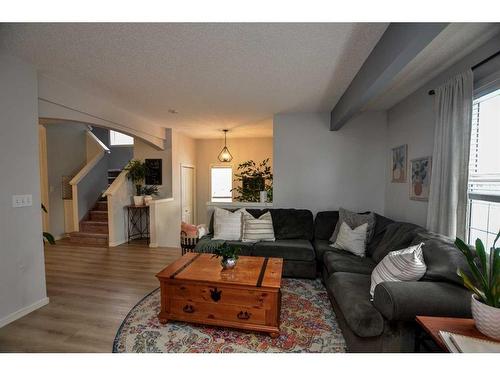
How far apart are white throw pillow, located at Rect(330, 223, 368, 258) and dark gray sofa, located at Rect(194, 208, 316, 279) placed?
1.34ft

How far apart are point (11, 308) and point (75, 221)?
3.64 metres

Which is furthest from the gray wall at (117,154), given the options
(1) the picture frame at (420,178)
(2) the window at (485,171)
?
(2) the window at (485,171)

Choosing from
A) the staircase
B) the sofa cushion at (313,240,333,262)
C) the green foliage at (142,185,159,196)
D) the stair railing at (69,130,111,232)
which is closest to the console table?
the green foliage at (142,185,159,196)

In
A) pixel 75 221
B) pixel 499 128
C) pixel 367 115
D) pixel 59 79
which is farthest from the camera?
pixel 75 221

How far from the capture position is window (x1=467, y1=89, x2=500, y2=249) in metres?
1.82

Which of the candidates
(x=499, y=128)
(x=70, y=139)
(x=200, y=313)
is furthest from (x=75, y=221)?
(x=499, y=128)

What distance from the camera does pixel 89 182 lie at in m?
5.71

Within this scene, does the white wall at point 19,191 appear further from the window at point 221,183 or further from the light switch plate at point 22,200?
the window at point 221,183

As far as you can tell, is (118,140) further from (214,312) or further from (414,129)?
(414,129)

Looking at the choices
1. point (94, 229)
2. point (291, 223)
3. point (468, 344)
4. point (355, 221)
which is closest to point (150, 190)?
point (94, 229)

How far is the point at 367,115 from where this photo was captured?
3.87 m

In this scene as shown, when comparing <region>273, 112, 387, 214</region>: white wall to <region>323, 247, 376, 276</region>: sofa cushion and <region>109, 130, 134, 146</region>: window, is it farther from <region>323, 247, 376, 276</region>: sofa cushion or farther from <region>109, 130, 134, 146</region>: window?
<region>109, 130, 134, 146</region>: window
